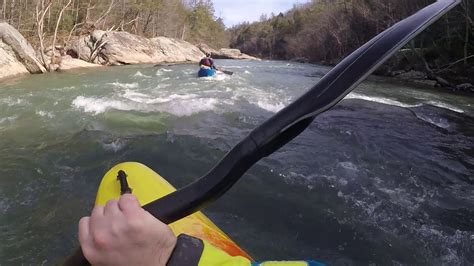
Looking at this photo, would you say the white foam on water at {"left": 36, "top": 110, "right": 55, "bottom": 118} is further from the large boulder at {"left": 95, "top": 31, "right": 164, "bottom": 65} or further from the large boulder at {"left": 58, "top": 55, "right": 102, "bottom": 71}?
the large boulder at {"left": 95, "top": 31, "right": 164, "bottom": 65}

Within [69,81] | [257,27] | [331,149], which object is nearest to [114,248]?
[331,149]

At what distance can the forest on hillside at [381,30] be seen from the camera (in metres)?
14.4

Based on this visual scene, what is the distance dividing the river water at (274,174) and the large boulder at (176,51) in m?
19.4

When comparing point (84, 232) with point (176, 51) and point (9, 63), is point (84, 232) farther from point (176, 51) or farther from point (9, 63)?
point (176, 51)

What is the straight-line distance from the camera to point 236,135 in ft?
17.2

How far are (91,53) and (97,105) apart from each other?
1455cm

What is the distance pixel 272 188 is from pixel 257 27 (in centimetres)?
7493

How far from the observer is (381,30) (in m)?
22.2

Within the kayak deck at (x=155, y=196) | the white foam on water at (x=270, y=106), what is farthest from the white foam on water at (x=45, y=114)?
the kayak deck at (x=155, y=196)

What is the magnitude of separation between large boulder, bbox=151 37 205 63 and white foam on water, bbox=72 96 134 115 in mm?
18806

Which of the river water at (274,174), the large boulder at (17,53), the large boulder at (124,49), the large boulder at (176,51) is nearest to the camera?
the river water at (274,174)

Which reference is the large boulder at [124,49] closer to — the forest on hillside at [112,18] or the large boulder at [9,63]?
the forest on hillside at [112,18]

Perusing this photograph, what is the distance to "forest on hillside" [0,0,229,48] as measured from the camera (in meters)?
19.3

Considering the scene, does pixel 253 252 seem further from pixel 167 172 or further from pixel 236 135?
pixel 236 135
